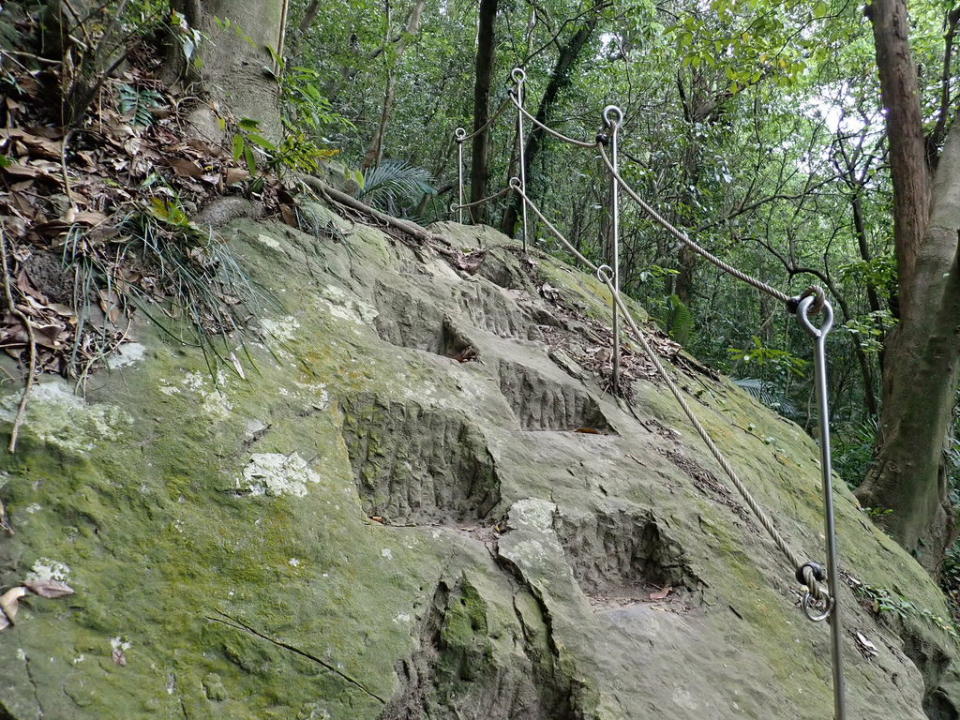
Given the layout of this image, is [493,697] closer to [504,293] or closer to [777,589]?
[777,589]

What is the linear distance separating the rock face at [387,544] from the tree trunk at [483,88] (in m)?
→ 3.95

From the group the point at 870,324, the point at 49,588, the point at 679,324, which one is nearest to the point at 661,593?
the point at 49,588

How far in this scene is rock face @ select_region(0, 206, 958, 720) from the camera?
166 centimetres

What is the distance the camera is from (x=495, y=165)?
10656 mm

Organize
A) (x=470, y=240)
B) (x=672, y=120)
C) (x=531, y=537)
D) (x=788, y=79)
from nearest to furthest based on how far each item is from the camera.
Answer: (x=531, y=537) → (x=470, y=240) → (x=788, y=79) → (x=672, y=120)

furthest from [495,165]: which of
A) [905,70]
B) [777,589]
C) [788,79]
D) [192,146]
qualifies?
[777,589]

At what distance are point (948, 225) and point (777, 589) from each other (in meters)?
4.16

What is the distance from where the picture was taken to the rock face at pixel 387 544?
5.45 feet

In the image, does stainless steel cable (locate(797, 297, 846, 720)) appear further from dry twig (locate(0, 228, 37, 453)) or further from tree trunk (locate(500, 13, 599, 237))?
tree trunk (locate(500, 13, 599, 237))

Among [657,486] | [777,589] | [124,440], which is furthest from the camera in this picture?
[657,486]

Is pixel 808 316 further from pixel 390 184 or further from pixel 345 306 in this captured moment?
pixel 390 184

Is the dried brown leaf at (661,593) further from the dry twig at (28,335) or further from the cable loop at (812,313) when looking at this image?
the dry twig at (28,335)

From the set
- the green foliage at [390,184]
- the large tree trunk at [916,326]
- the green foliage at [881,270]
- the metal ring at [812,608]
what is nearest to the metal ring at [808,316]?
the metal ring at [812,608]

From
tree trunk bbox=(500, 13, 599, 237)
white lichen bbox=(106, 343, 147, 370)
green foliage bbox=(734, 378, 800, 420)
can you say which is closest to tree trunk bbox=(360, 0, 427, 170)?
tree trunk bbox=(500, 13, 599, 237)
